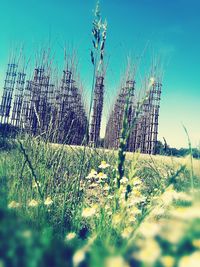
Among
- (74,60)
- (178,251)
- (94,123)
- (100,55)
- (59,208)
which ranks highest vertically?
(74,60)

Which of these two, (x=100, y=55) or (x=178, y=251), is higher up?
(x=100, y=55)

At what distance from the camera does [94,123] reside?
1684 cm

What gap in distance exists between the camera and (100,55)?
2076mm

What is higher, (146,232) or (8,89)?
(8,89)

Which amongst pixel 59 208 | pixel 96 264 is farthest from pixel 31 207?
pixel 96 264

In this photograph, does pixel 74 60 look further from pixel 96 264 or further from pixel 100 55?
pixel 96 264

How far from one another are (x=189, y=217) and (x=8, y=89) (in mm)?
21237

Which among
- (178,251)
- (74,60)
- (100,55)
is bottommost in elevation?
(178,251)

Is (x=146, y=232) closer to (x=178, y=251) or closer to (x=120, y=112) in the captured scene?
(x=178, y=251)

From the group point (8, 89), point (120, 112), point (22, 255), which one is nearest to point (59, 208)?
point (22, 255)

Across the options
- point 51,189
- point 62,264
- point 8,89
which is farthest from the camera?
point 8,89

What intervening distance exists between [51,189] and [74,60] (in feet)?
33.6

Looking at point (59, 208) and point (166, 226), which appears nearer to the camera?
point (166, 226)

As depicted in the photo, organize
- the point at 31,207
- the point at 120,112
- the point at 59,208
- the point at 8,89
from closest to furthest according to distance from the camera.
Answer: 1. the point at 31,207
2. the point at 59,208
3. the point at 120,112
4. the point at 8,89
